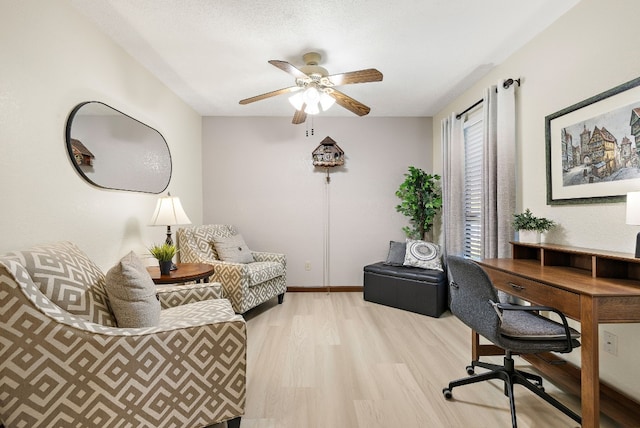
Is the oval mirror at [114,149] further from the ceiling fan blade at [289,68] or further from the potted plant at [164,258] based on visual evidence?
the ceiling fan blade at [289,68]

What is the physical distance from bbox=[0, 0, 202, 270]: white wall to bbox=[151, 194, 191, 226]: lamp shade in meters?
0.17

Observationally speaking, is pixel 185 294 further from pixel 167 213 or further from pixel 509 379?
pixel 509 379

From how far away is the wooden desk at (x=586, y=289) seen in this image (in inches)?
51.1

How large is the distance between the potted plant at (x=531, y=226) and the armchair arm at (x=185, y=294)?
2.33 meters

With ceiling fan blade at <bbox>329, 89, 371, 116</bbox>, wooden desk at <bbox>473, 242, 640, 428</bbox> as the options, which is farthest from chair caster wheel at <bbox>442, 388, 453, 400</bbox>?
ceiling fan blade at <bbox>329, 89, 371, 116</bbox>

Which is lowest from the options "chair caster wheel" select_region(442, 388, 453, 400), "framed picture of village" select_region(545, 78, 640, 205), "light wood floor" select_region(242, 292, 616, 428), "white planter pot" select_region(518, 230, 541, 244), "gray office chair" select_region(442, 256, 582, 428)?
"light wood floor" select_region(242, 292, 616, 428)

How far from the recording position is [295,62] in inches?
107

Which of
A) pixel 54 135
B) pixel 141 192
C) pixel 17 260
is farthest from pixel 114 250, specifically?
pixel 17 260

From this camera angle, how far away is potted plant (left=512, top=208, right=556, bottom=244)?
2.17 meters

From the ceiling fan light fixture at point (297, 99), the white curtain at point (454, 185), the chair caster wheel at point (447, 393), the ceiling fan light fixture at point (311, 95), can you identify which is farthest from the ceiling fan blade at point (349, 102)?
the chair caster wheel at point (447, 393)

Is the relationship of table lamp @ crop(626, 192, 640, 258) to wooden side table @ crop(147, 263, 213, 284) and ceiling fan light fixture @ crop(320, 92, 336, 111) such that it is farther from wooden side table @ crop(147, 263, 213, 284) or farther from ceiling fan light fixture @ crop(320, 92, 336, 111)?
wooden side table @ crop(147, 263, 213, 284)

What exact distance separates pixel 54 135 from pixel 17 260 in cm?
96

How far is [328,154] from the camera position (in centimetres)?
426

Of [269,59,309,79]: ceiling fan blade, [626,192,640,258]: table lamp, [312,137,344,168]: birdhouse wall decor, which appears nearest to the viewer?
[626,192,640,258]: table lamp
